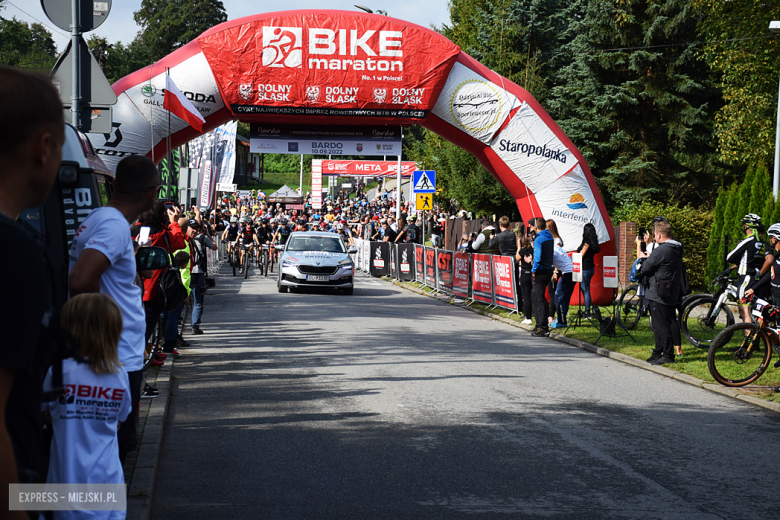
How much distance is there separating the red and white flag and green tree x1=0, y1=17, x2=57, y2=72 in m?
58.4

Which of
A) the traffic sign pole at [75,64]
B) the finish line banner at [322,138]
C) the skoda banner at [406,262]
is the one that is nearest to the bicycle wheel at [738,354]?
the traffic sign pole at [75,64]

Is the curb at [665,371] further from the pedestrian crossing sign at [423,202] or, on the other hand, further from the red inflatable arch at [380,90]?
the pedestrian crossing sign at [423,202]

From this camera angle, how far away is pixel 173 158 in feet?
65.5

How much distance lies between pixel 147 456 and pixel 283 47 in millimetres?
13190

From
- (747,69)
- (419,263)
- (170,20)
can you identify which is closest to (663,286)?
(419,263)

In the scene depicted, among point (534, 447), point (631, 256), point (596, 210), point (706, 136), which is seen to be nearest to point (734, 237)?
point (631, 256)

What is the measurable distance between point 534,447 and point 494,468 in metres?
0.72

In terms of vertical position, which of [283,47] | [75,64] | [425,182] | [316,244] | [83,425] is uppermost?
[283,47]

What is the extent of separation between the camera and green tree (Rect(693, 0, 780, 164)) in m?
30.1

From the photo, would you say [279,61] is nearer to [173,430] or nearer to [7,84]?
[173,430]

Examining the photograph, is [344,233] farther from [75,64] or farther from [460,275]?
[75,64]

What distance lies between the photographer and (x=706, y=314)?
12234 millimetres

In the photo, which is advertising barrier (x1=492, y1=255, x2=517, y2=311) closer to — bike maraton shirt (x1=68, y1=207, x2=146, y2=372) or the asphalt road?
the asphalt road

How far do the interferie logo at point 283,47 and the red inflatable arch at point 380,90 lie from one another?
0.07 feet
